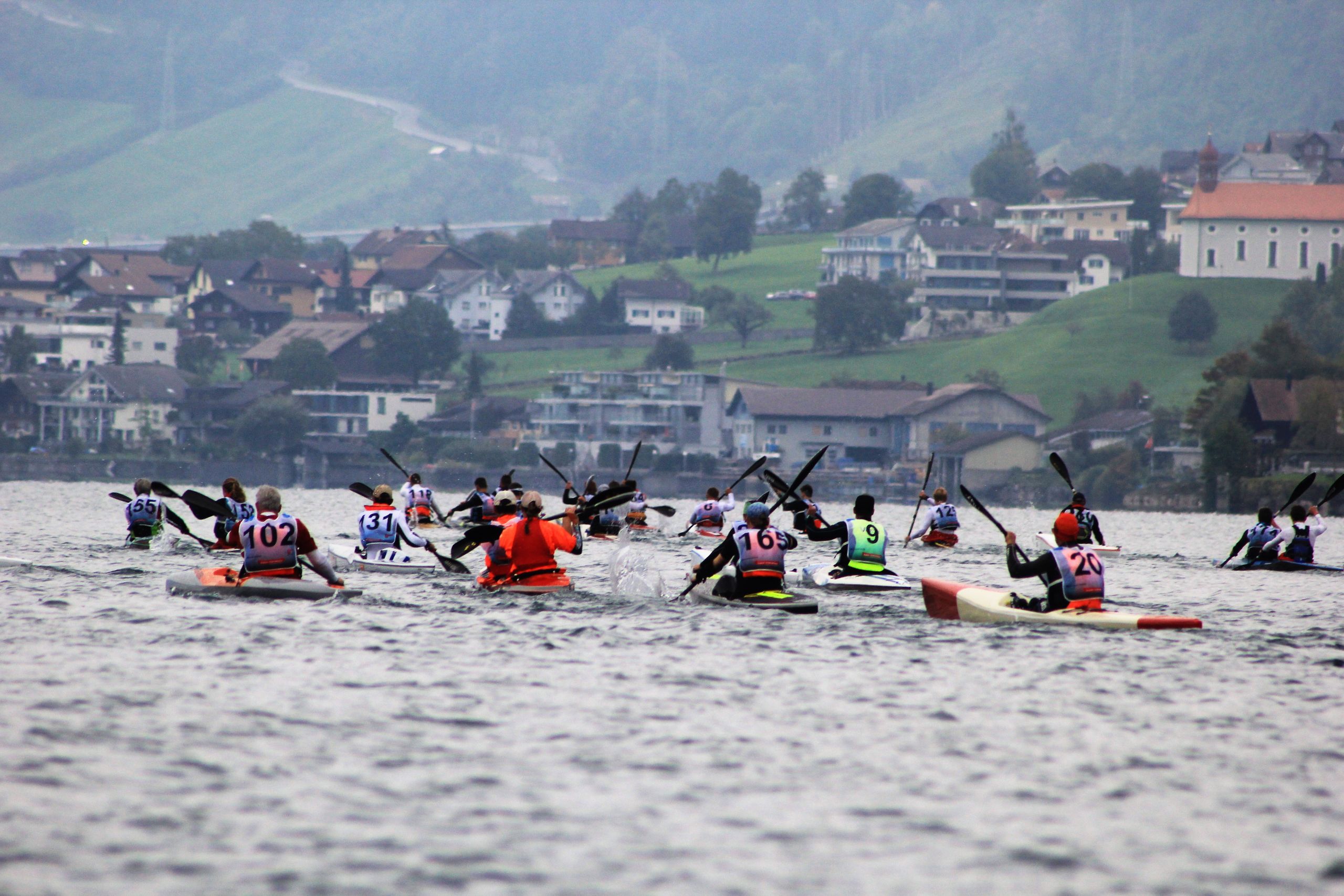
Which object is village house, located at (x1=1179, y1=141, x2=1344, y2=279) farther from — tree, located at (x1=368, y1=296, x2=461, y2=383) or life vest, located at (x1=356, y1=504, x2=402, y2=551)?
life vest, located at (x1=356, y1=504, x2=402, y2=551)

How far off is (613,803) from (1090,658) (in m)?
9.61

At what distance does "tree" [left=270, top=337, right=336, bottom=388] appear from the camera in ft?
474

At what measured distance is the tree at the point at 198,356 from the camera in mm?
156375

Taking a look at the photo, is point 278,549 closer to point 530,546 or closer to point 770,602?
point 530,546

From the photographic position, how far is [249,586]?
23.4 m

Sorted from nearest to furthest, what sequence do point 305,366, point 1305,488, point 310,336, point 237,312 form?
1. point 1305,488
2. point 305,366
3. point 310,336
4. point 237,312

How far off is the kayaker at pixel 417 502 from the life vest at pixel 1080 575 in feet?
68.6

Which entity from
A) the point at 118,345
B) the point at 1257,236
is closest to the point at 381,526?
the point at 118,345

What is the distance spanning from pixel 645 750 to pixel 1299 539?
21664 millimetres

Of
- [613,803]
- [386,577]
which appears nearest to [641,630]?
[386,577]

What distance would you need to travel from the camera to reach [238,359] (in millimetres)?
165250

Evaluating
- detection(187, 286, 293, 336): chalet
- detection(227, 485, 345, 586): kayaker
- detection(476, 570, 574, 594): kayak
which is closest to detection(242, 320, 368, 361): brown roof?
detection(187, 286, 293, 336): chalet

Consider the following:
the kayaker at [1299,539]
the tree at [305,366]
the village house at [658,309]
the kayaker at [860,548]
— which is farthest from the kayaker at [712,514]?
the village house at [658,309]

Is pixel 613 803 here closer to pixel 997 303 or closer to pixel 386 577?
pixel 386 577
